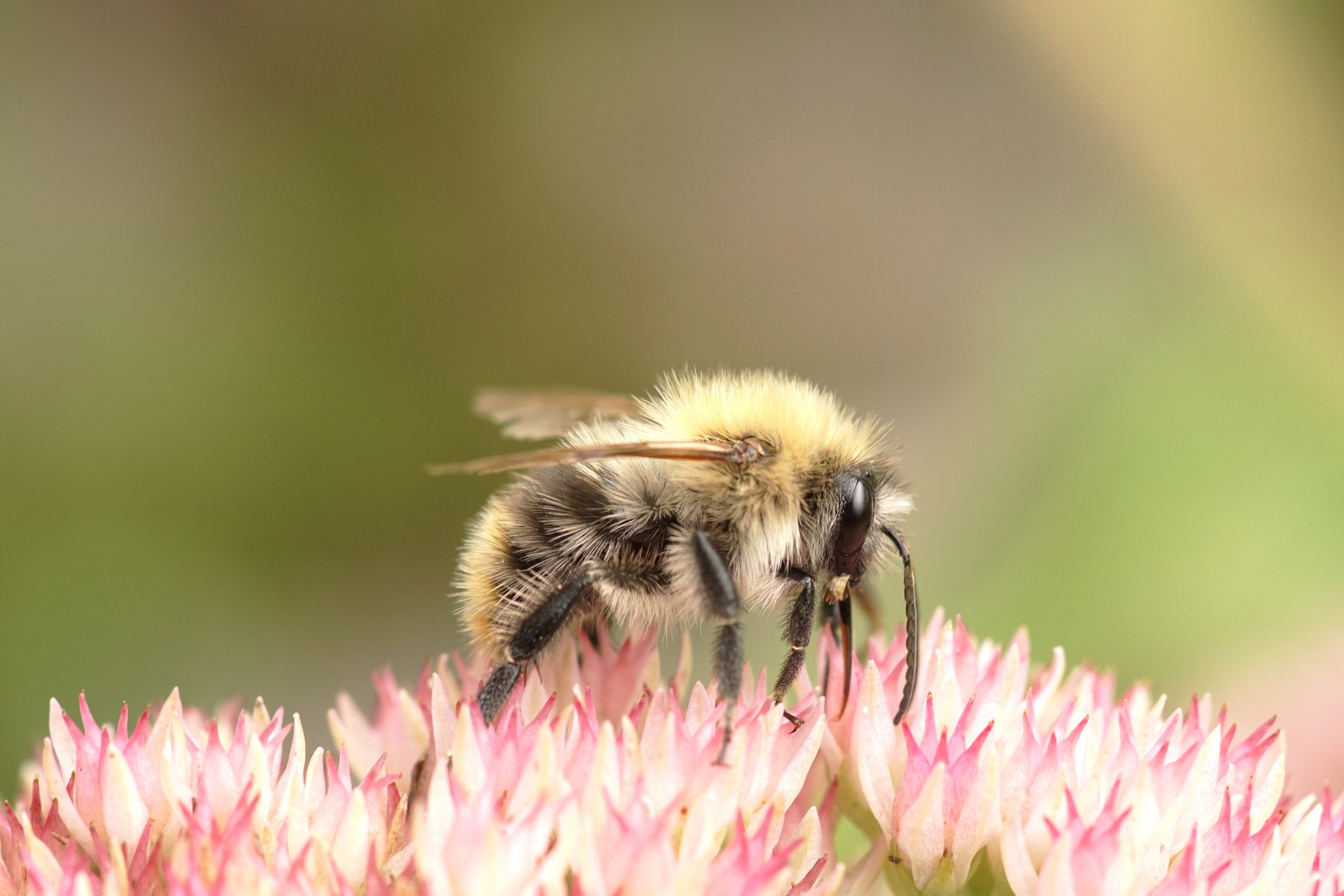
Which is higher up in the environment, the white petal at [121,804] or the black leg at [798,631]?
the black leg at [798,631]

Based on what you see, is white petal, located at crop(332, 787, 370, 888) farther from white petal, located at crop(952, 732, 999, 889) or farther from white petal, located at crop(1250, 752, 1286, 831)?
white petal, located at crop(1250, 752, 1286, 831)

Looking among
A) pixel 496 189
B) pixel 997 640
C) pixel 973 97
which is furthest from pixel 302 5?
pixel 997 640

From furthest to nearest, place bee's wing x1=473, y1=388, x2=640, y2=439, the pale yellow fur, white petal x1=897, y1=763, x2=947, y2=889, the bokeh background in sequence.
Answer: the bokeh background
bee's wing x1=473, y1=388, x2=640, y2=439
the pale yellow fur
white petal x1=897, y1=763, x2=947, y2=889

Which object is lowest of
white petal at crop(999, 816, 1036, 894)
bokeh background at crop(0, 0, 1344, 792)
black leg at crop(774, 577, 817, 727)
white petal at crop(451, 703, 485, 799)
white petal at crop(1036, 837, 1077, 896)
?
white petal at crop(1036, 837, 1077, 896)

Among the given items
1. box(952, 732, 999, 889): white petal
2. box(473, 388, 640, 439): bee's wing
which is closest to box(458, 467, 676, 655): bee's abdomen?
box(473, 388, 640, 439): bee's wing

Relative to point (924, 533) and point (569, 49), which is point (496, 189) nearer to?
point (569, 49)

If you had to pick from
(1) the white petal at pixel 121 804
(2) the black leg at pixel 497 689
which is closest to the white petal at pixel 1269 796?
(2) the black leg at pixel 497 689

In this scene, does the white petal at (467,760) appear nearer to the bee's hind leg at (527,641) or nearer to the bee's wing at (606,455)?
the bee's hind leg at (527,641)


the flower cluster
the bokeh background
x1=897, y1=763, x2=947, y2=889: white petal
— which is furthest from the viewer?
the bokeh background
